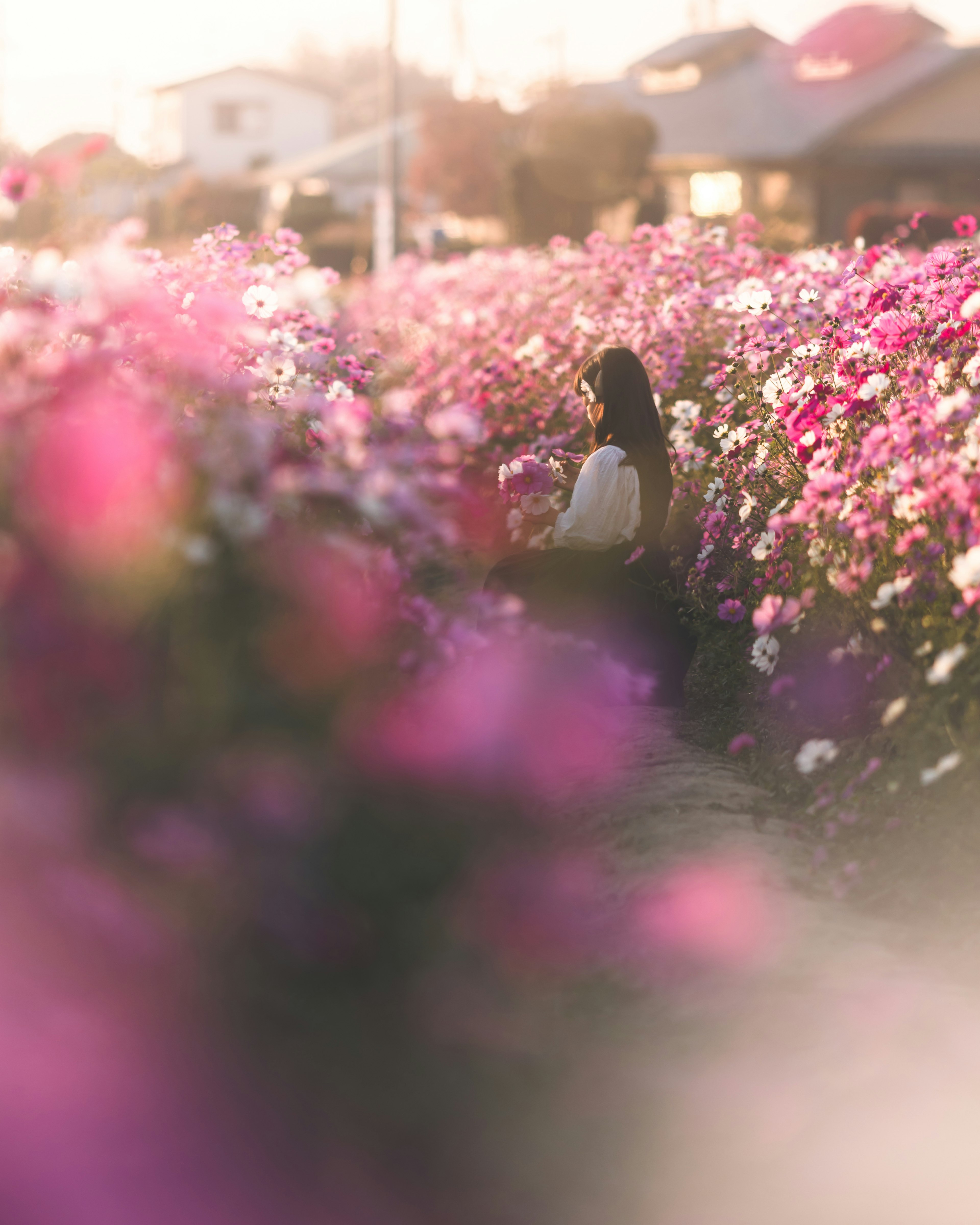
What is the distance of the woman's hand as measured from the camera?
5387 millimetres

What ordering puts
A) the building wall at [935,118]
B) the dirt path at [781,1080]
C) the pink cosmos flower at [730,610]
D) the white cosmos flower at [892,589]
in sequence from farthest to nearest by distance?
the building wall at [935,118] → the pink cosmos flower at [730,610] → the white cosmos flower at [892,589] → the dirt path at [781,1080]

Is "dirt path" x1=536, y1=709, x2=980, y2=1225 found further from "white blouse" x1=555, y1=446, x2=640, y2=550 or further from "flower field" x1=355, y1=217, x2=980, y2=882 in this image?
"white blouse" x1=555, y1=446, x2=640, y2=550

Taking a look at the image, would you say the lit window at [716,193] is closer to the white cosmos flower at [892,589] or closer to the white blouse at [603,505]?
the white blouse at [603,505]

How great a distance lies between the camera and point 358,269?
119 feet

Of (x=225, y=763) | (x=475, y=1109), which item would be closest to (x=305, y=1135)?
(x=475, y=1109)

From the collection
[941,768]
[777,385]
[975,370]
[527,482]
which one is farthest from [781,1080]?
[777,385]

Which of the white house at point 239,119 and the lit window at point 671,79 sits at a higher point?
the lit window at point 671,79

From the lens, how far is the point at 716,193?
3650cm

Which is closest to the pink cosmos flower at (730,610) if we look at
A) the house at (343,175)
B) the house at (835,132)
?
the house at (835,132)

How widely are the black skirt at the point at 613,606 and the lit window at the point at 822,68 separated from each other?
35499 millimetres

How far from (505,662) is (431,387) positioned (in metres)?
7.85

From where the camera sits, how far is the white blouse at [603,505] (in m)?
5.54

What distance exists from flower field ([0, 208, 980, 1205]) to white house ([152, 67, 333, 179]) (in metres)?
73.5

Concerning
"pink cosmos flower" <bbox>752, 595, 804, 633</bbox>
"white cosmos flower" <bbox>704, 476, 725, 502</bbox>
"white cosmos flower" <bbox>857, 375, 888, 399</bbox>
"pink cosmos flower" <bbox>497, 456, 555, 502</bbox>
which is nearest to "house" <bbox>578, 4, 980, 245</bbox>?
"white cosmos flower" <bbox>704, 476, 725, 502</bbox>
